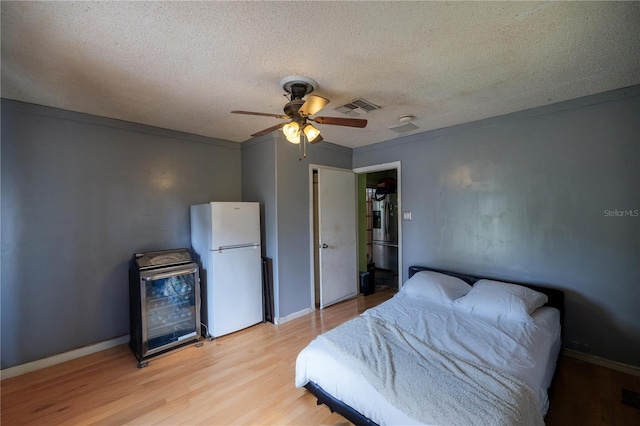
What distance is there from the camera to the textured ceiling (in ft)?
4.52

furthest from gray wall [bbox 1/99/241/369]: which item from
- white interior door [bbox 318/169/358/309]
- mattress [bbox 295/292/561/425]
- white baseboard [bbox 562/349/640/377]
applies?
white baseboard [bbox 562/349/640/377]

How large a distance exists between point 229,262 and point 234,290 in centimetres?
36

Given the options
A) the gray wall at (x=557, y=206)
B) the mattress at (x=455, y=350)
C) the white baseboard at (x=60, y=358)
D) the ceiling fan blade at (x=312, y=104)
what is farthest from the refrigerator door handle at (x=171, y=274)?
the gray wall at (x=557, y=206)

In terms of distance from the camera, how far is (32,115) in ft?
8.16

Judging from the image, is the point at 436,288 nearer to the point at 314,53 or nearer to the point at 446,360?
the point at 446,360

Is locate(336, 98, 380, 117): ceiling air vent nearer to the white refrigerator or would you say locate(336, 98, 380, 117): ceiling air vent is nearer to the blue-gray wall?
the blue-gray wall

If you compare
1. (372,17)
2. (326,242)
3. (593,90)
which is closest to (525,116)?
(593,90)

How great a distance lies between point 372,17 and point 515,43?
0.99m

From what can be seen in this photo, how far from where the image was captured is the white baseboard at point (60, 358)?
7.84 feet

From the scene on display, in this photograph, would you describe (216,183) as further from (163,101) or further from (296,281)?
(296,281)

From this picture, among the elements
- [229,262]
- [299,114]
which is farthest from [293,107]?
[229,262]

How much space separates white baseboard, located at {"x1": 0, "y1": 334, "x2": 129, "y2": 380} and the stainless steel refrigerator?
16.1ft

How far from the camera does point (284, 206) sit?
11.5 feet

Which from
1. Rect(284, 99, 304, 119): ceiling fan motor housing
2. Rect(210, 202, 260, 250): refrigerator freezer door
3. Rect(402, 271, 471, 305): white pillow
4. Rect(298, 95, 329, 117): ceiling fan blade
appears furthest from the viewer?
Rect(210, 202, 260, 250): refrigerator freezer door
